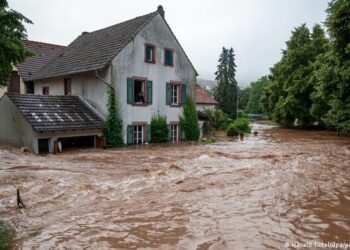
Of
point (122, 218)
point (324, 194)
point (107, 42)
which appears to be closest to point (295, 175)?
point (324, 194)

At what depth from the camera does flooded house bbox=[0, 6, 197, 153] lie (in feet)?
65.9

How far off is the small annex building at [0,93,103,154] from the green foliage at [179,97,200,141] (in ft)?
22.7

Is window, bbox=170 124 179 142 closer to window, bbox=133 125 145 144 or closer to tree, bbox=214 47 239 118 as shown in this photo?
window, bbox=133 125 145 144

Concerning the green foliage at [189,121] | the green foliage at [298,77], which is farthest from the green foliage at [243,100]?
the green foliage at [189,121]

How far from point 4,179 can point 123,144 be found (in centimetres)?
1060

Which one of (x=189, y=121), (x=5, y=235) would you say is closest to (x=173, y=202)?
(x=5, y=235)

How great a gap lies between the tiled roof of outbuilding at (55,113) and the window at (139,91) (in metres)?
3.37

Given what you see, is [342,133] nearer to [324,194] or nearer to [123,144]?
[123,144]

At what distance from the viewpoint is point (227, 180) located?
1333 cm

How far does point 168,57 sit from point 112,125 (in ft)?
22.8

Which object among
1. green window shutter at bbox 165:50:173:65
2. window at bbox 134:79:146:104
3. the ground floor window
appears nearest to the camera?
the ground floor window

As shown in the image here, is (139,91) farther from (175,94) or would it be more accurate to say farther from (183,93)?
(183,93)

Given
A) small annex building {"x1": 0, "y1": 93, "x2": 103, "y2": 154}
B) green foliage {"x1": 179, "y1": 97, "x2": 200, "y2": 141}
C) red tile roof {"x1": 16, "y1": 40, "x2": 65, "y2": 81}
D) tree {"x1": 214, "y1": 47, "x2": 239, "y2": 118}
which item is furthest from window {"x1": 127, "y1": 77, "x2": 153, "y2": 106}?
tree {"x1": 214, "y1": 47, "x2": 239, "y2": 118}

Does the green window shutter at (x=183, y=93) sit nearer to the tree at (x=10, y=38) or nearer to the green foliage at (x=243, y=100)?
the tree at (x=10, y=38)
